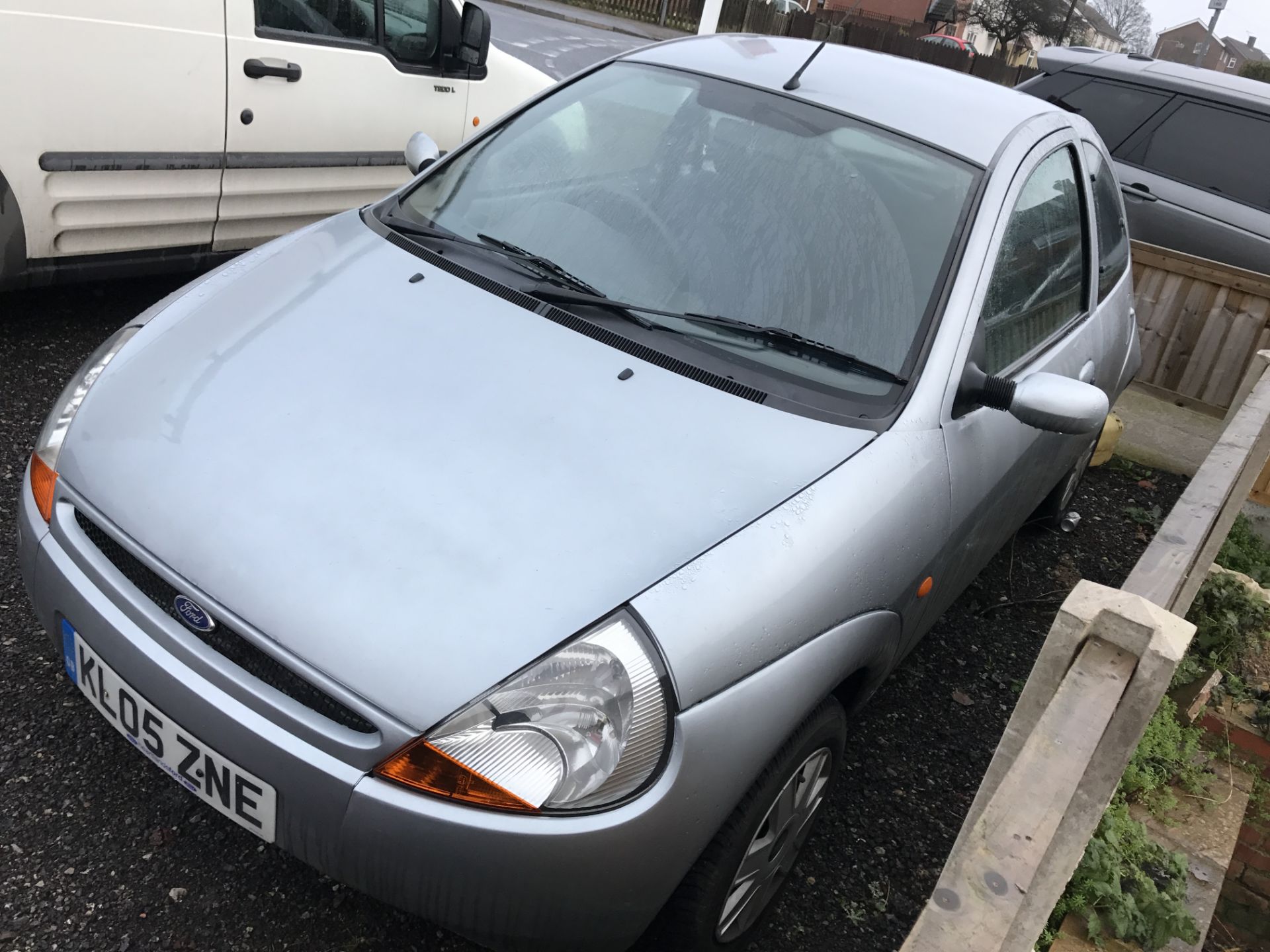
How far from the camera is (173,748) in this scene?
1887 millimetres

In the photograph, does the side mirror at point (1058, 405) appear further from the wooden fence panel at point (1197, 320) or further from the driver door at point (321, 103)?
the wooden fence panel at point (1197, 320)

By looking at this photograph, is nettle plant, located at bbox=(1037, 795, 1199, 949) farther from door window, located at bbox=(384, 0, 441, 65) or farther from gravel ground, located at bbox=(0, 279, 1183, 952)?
door window, located at bbox=(384, 0, 441, 65)

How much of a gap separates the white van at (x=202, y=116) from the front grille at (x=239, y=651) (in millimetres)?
2055

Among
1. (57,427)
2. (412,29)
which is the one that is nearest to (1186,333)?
(412,29)

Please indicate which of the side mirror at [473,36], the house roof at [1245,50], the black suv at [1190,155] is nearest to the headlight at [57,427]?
A: the side mirror at [473,36]

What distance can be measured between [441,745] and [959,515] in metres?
1.40

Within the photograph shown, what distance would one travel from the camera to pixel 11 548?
9.48ft

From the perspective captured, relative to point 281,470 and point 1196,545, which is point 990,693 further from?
point 281,470

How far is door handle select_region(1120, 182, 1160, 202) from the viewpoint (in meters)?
6.25

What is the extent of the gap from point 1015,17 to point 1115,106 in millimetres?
45451

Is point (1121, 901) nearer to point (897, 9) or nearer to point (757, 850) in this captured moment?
point (757, 850)

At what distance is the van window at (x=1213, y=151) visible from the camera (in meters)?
6.41

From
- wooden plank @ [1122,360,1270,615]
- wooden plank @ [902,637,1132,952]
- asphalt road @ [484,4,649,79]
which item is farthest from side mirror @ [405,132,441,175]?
asphalt road @ [484,4,649,79]

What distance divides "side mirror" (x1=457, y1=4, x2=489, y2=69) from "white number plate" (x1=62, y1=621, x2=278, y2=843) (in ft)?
11.1
